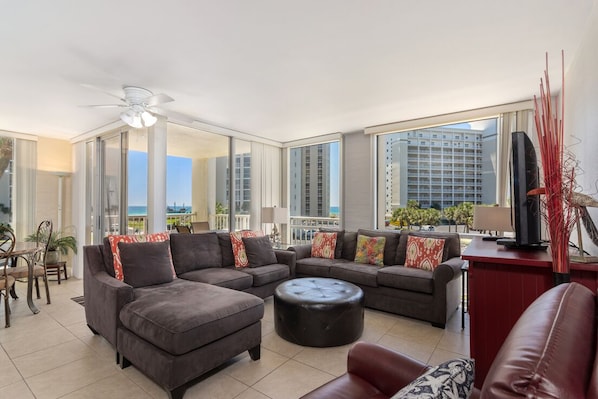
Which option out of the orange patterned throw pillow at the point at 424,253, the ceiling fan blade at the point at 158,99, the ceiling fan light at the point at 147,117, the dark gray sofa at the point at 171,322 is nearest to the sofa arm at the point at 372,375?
the dark gray sofa at the point at 171,322

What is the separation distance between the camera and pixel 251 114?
13.8 ft

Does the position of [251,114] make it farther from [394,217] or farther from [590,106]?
[590,106]

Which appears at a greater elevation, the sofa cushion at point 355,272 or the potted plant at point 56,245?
the potted plant at point 56,245

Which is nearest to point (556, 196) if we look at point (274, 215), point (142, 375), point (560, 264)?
point (560, 264)

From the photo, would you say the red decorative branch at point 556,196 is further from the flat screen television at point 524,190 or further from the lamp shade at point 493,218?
the lamp shade at point 493,218

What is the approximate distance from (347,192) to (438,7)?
359cm

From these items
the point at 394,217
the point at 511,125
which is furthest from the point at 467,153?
the point at 394,217

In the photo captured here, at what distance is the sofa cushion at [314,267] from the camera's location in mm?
4000

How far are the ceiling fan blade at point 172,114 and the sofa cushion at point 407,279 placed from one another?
337cm

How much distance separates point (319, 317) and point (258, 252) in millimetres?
1578

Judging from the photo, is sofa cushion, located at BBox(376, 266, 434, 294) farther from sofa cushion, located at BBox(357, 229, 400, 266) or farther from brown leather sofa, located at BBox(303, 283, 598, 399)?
brown leather sofa, located at BBox(303, 283, 598, 399)

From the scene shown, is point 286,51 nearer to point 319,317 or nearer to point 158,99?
point 158,99

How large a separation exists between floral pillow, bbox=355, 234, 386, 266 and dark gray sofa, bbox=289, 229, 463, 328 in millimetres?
78

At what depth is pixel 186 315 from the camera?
1988 millimetres
